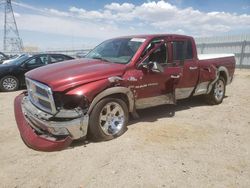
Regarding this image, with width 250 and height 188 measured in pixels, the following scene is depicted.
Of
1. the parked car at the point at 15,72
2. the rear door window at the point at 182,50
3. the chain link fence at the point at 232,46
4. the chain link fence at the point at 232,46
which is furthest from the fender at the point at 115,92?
the chain link fence at the point at 232,46

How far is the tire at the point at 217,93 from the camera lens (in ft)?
24.1

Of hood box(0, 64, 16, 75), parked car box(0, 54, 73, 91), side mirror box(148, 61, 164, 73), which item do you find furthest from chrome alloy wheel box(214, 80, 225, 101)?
hood box(0, 64, 16, 75)

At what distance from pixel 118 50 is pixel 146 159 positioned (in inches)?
102

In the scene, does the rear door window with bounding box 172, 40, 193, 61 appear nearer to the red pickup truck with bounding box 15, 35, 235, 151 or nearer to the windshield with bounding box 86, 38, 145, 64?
the red pickup truck with bounding box 15, 35, 235, 151

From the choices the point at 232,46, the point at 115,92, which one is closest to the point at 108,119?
the point at 115,92

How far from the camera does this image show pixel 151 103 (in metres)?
5.50

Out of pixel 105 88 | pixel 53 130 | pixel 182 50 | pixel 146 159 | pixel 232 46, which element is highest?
pixel 182 50

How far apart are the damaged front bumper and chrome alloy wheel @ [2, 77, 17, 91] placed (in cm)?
637

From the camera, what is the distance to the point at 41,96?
4.33 m

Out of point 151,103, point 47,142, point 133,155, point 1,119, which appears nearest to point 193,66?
point 151,103

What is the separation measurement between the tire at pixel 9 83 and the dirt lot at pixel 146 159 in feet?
15.3

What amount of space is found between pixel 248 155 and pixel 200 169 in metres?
1.07

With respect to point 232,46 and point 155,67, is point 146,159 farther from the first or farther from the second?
point 232,46

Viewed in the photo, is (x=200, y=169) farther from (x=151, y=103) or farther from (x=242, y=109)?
(x=242, y=109)
